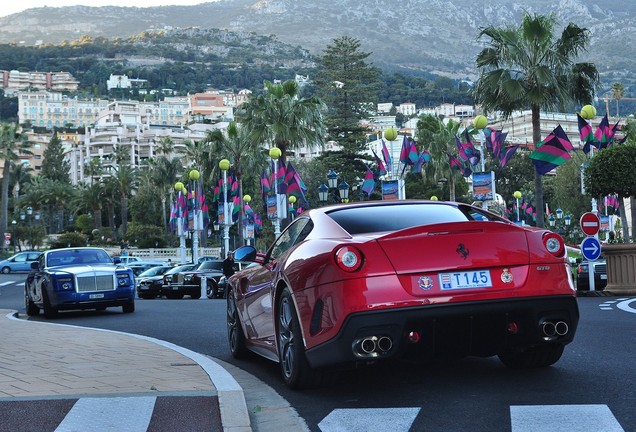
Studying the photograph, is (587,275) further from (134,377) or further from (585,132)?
(134,377)

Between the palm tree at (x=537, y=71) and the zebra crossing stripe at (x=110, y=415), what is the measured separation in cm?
2839

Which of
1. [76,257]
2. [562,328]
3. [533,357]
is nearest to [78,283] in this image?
[76,257]

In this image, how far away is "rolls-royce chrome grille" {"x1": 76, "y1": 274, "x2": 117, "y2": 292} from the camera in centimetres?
1953

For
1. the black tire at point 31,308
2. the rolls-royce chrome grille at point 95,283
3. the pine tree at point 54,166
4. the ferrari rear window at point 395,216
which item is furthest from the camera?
the pine tree at point 54,166

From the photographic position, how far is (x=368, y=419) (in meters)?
6.37

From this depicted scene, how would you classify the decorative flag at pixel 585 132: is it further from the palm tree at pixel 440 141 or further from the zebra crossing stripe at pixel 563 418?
the palm tree at pixel 440 141

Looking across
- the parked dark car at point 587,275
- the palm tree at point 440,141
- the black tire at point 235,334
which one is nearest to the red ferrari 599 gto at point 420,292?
the black tire at point 235,334

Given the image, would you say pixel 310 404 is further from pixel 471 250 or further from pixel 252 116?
pixel 252 116

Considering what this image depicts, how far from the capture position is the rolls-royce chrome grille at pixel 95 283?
19.5 meters

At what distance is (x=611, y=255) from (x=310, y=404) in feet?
57.8

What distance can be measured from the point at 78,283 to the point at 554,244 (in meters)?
13.7

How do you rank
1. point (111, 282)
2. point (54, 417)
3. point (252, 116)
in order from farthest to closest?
point (252, 116) < point (111, 282) < point (54, 417)

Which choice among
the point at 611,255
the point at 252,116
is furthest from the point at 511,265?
the point at 252,116

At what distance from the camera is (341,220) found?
774cm
